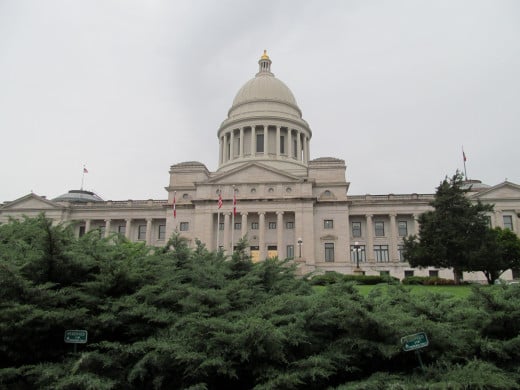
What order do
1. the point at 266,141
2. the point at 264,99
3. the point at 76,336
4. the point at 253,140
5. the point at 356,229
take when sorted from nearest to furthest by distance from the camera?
1. the point at 76,336
2. the point at 356,229
3. the point at 266,141
4. the point at 253,140
5. the point at 264,99

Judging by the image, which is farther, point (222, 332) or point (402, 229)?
point (402, 229)

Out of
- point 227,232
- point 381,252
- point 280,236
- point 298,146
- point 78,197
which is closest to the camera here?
point 280,236

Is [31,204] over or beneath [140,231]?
over

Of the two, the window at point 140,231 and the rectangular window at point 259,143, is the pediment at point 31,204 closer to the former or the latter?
the window at point 140,231

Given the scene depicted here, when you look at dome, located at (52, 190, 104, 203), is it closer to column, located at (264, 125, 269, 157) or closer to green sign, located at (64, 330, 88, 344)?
column, located at (264, 125, 269, 157)

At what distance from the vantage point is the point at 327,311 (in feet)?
33.9

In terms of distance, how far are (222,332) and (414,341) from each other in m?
3.79

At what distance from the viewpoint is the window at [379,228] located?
64.1 m

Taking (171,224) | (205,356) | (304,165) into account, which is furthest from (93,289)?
(304,165)

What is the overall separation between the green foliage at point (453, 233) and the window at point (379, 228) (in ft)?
83.1

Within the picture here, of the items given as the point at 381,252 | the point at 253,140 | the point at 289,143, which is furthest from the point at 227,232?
the point at 289,143

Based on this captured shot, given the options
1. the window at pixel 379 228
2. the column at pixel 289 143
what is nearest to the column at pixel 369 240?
the window at pixel 379 228

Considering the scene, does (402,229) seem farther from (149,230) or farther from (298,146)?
(149,230)

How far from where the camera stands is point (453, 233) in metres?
35.9
